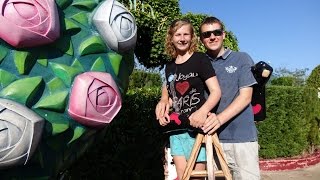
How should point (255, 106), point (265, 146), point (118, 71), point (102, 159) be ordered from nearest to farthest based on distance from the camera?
point (118, 71) → point (255, 106) → point (102, 159) → point (265, 146)

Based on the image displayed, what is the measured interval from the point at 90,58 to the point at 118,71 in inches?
8.9

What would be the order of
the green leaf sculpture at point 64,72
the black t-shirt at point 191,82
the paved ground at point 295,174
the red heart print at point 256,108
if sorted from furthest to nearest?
the paved ground at point 295,174
the red heart print at point 256,108
the black t-shirt at point 191,82
the green leaf sculpture at point 64,72

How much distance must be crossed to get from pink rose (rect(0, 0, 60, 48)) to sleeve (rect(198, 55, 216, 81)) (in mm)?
1040

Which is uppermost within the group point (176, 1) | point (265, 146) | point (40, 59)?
point (176, 1)

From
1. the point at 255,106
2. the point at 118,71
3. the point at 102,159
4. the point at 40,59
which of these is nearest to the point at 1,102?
the point at 40,59

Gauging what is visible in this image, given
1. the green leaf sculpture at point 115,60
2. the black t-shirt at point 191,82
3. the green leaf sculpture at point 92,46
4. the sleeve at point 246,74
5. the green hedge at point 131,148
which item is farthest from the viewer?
the green hedge at point 131,148

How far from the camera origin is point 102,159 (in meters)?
5.25

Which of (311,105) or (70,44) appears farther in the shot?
(311,105)

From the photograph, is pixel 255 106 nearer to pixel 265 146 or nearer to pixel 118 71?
pixel 118 71

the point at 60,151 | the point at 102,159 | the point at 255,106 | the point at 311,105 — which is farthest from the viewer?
the point at 311,105

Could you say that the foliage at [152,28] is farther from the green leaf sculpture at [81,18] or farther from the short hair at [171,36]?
the green leaf sculpture at [81,18]

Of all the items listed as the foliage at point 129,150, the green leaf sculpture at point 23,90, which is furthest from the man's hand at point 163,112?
the foliage at point 129,150

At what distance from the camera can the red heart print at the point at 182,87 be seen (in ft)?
9.56

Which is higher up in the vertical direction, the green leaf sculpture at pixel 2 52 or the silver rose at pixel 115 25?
the silver rose at pixel 115 25
